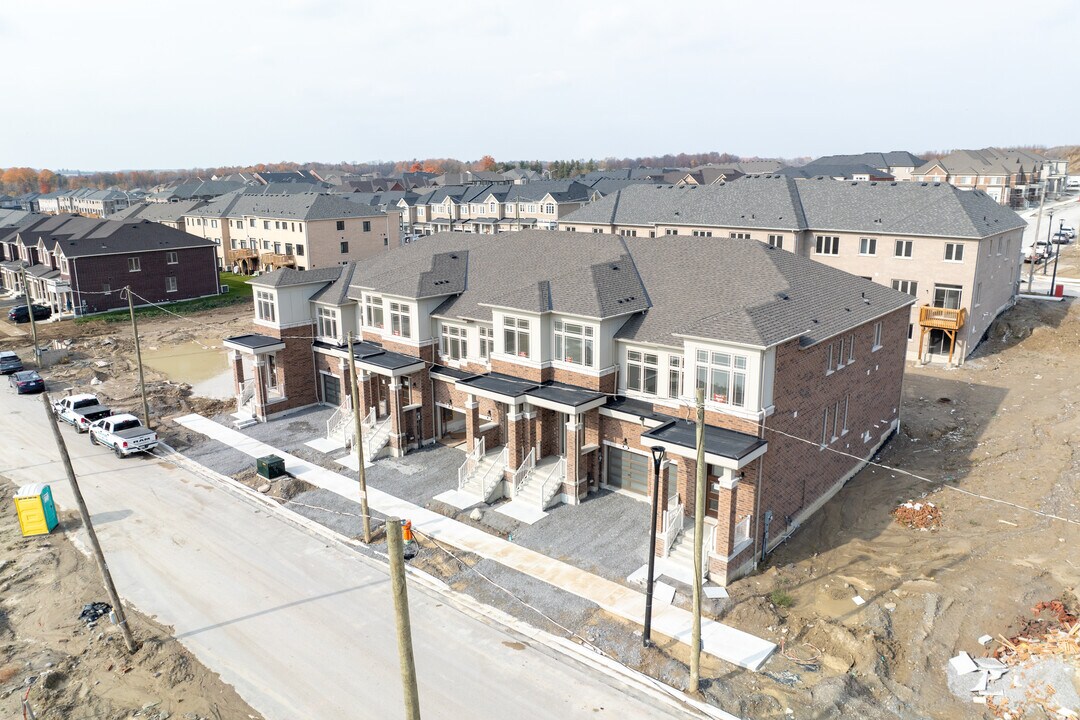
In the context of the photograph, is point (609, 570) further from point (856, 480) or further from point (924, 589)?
point (856, 480)

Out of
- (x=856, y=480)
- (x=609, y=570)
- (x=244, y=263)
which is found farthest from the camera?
(x=244, y=263)

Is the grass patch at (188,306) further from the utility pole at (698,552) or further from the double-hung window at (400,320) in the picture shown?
the utility pole at (698,552)

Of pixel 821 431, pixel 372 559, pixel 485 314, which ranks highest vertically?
pixel 485 314

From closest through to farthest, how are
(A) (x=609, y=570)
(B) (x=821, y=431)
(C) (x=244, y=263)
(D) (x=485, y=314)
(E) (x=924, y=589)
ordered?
(E) (x=924, y=589) < (A) (x=609, y=570) < (B) (x=821, y=431) < (D) (x=485, y=314) < (C) (x=244, y=263)

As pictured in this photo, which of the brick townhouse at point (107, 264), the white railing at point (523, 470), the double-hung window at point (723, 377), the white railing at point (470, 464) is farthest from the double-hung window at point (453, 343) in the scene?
the brick townhouse at point (107, 264)

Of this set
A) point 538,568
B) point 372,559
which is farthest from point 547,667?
point 372,559

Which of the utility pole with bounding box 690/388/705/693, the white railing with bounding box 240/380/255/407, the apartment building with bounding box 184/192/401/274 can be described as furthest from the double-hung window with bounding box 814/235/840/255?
the apartment building with bounding box 184/192/401/274
